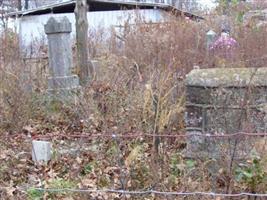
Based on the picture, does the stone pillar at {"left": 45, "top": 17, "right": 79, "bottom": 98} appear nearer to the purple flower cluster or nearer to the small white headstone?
the purple flower cluster

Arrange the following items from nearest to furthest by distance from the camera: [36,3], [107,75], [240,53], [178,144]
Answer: [178,144], [107,75], [240,53], [36,3]

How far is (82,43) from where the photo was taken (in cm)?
894

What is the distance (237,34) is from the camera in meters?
10.8

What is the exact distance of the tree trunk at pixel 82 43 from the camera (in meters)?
8.91

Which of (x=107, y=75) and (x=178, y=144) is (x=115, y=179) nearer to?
(x=178, y=144)

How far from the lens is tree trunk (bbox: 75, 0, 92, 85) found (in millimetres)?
8906

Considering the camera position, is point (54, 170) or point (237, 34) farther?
point (237, 34)

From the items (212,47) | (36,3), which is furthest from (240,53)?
(36,3)

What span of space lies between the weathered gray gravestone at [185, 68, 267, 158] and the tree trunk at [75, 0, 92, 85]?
3.78 m

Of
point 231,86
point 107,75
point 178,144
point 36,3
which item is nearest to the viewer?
point 231,86

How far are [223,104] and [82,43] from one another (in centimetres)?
428

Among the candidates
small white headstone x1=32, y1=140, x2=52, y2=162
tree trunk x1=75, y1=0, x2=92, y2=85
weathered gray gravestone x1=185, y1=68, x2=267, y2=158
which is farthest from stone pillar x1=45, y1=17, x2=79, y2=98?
weathered gray gravestone x1=185, y1=68, x2=267, y2=158

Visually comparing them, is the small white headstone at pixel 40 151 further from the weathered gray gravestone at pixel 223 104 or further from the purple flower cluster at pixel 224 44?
the purple flower cluster at pixel 224 44

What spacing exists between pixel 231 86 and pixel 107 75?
329 centimetres
